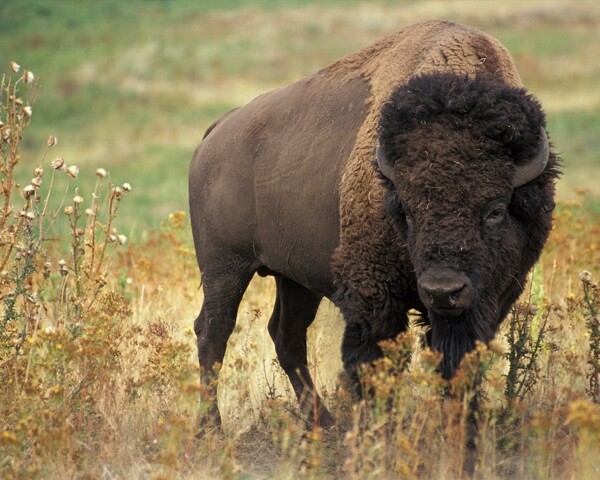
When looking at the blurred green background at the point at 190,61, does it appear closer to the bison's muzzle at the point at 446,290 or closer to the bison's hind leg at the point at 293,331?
the bison's hind leg at the point at 293,331

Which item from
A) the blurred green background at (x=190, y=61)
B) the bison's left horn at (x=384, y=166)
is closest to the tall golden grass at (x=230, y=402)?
the bison's left horn at (x=384, y=166)

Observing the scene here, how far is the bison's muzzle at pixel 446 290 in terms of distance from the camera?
16.8 ft

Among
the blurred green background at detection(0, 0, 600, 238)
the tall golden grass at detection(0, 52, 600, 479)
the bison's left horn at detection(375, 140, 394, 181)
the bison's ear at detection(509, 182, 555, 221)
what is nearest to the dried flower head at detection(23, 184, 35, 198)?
the tall golden grass at detection(0, 52, 600, 479)

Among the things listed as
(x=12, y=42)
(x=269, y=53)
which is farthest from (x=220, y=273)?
(x=12, y=42)

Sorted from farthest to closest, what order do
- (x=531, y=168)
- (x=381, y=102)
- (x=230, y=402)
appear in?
(x=230, y=402) < (x=381, y=102) < (x=531, y=168)

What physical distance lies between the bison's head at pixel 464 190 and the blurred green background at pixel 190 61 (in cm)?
1835

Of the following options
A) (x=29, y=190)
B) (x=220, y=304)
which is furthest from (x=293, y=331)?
(x=29, y=190)

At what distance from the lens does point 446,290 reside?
5.10 metres

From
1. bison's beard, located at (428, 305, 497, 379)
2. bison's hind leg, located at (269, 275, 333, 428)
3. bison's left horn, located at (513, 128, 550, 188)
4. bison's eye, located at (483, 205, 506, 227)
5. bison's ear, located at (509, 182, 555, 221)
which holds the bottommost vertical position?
bison's hind leg, located at (269, 275, 333, 428)

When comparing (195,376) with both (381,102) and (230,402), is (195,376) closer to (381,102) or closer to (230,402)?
(230,402)

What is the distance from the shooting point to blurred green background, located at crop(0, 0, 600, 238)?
32781 millimetres

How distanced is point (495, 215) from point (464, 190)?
0.84 ft

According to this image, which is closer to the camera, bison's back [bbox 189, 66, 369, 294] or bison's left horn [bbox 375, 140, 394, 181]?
bison's left horn [bbox 375, 140, 394, 181]

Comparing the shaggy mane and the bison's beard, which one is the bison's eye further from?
the bison's beard
